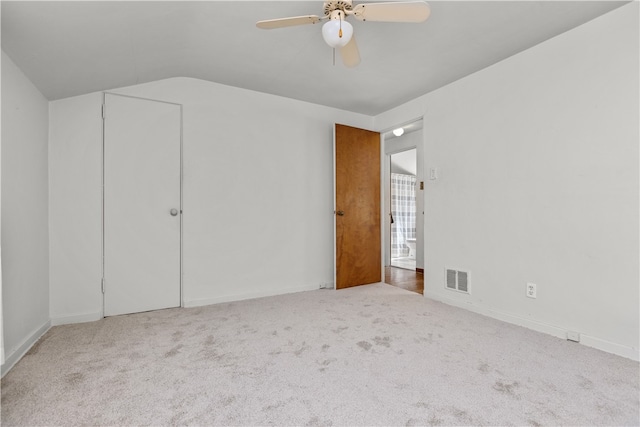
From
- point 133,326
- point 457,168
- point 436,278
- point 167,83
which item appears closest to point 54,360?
point 133,326

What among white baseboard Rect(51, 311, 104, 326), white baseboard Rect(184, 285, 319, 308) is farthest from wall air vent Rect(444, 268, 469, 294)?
white baseboard Rect(51, 311, 104, 326)

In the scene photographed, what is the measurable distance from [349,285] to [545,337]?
6.56 feet

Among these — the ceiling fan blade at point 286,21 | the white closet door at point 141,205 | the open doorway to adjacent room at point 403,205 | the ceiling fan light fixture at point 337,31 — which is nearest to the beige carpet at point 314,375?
the white closet door at point 141,205

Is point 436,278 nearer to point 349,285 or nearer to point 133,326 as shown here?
point 349,285

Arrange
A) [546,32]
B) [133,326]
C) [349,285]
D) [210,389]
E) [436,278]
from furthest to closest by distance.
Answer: [349,285], [436,278], [133,326], [546,32], [210,389]

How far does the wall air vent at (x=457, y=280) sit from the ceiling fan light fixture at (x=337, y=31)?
7.69ft

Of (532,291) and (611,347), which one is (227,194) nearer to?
(532,291)

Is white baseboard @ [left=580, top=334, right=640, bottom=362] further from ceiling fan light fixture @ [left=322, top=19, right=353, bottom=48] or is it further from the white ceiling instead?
ceiling fan light fixture @ [left=322, top=19, right=353, bottom=48]

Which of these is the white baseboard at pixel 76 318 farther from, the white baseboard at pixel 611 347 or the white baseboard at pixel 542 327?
the white baseboard at pixel 611 347

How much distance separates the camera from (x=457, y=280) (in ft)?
→ 9.95

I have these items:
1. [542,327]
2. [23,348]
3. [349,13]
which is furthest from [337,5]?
[23,348]

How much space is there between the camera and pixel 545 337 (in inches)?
88.8

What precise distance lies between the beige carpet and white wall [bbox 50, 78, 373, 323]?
0.56 m

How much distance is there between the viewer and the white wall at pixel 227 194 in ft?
8.47
